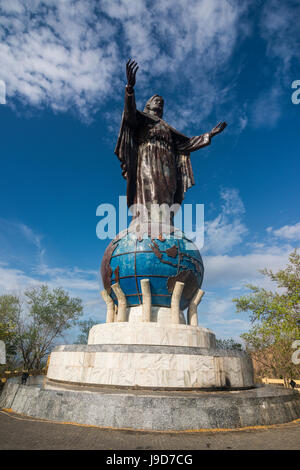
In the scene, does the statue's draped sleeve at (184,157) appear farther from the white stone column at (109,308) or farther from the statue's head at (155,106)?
the white stone column at (109,308)

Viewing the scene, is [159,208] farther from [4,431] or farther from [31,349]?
[31,349]

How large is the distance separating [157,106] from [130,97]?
11.2 feet

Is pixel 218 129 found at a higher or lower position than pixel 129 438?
higher

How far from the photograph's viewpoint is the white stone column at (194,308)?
12.2m

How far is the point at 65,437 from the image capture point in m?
5.34

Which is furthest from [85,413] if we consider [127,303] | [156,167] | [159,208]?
[156,167]

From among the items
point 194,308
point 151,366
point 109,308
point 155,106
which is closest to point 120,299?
point 109,308

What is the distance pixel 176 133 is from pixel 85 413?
14.0 m

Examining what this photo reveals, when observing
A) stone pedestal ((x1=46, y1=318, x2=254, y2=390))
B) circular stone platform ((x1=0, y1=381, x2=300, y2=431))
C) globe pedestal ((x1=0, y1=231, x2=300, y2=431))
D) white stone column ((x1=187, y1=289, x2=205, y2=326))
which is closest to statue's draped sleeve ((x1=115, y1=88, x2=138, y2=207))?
globe pedestal ((x1=0, y1=231, x2=300, y2=431))

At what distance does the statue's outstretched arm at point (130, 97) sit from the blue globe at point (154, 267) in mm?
6026

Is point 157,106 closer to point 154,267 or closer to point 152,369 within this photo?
point 154,267

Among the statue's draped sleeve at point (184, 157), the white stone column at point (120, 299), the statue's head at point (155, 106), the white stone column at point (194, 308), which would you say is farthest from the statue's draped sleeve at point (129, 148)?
the white stone column at point (194, 308)

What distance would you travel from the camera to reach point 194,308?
12.4m
